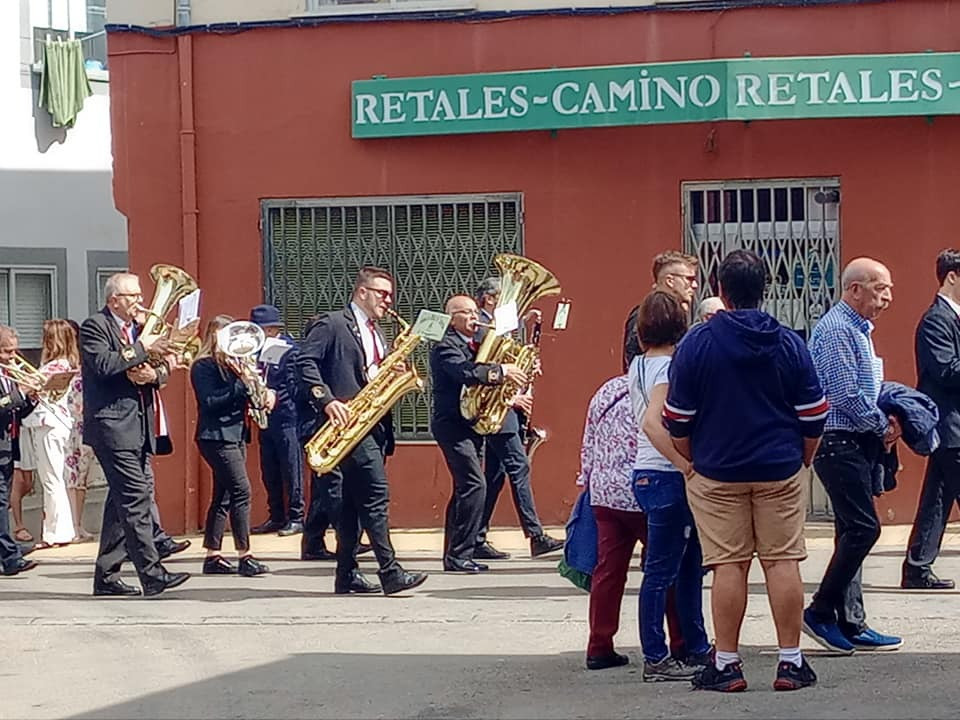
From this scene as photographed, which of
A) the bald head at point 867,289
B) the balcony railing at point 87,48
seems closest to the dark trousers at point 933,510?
the bald head at point 867,289

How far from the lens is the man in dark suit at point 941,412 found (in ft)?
31.5

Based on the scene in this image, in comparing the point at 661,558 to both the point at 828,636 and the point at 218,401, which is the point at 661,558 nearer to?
the point at 828,636

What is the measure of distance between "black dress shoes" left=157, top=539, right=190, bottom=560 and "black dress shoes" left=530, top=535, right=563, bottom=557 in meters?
2.35

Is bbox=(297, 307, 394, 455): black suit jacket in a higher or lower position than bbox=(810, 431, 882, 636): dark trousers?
higher

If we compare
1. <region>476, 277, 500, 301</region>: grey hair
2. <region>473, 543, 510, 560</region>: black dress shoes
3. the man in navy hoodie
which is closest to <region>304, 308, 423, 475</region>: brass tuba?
<region>476, 277, 500, 301</region>: grey hair

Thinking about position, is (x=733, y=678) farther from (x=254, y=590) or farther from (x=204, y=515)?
(x=204, y=515)

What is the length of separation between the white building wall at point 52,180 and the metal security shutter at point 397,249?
6948 millimetres

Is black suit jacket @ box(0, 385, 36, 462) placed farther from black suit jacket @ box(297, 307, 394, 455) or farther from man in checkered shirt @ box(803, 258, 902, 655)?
man in checkered shirt @ box(803, 258, 902, 655)

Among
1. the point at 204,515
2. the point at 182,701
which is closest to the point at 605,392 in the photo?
the point at 182,701

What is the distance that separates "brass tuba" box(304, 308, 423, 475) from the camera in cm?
984

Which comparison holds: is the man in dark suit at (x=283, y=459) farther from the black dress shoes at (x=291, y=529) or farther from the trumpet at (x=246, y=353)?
the trumpet at (x=246, y=353)

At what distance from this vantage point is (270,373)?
1348 centimetres

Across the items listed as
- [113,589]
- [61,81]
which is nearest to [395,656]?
[113,589]

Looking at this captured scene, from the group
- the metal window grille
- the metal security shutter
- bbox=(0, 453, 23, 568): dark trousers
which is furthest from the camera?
the metal security shutter
